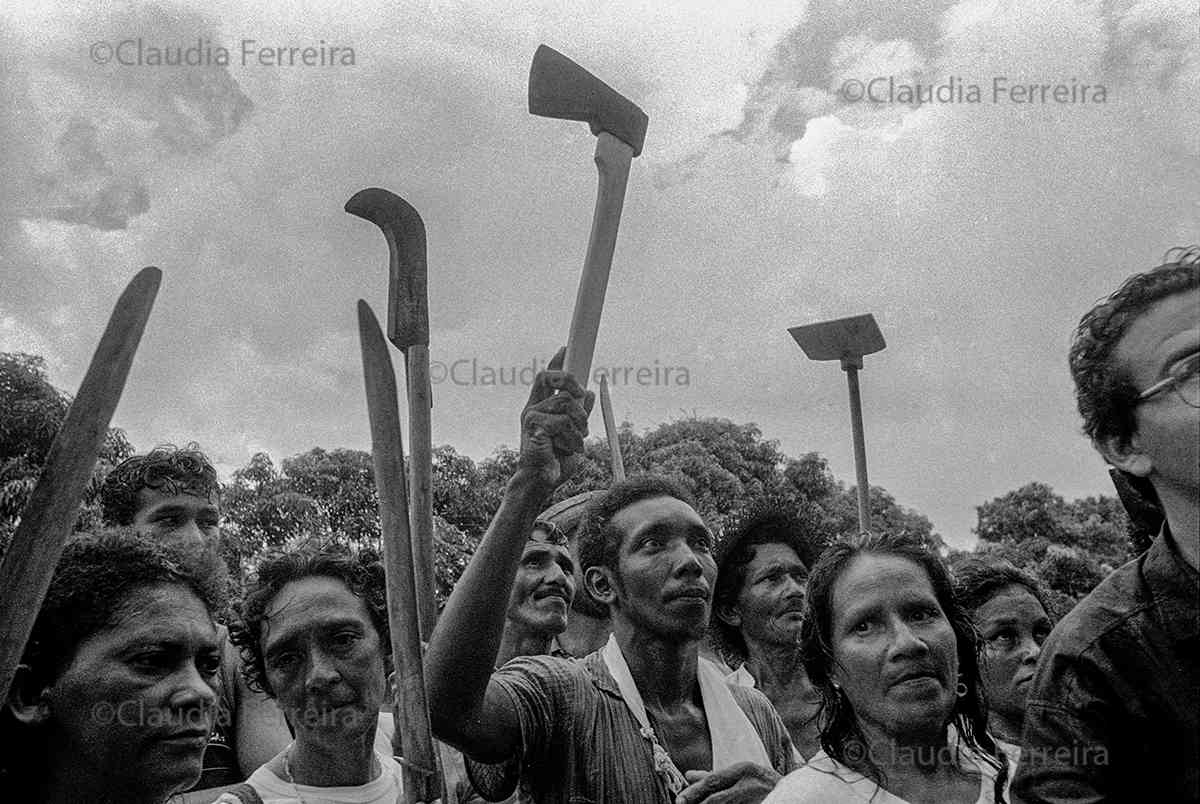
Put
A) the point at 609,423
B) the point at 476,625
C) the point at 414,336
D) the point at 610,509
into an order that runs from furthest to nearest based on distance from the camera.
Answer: the point at 609,423
the point at 610,509
the point at 414,336
the point at 476,625

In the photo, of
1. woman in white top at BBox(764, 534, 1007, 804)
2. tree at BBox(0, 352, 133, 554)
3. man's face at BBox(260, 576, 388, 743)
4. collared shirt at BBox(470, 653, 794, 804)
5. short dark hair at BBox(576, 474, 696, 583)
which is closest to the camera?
woman in white top at BBox(764, 534, 1007, 804)

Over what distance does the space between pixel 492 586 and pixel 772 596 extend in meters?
1.98

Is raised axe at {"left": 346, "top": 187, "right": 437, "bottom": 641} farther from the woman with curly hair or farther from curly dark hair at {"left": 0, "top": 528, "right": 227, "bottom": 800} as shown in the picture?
the woman with curly hair

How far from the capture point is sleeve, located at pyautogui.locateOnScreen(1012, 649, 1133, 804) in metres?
1.78

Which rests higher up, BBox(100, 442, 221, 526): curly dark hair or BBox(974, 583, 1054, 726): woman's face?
BBox(100, 442, 221, 526): curly dark hair

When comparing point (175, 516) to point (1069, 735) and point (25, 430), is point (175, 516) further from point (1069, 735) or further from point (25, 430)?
point (25, 430)

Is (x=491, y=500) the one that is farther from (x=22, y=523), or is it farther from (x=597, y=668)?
(x=22, y=523)

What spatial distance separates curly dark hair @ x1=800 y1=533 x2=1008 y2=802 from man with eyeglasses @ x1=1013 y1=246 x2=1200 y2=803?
90cm

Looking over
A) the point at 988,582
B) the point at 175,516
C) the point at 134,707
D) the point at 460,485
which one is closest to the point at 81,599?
the point at 134,707

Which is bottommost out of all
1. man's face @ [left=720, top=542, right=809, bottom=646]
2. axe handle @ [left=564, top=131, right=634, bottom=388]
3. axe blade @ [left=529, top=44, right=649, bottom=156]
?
man's face @ [left=720, top=542, right=809, bottom=646]

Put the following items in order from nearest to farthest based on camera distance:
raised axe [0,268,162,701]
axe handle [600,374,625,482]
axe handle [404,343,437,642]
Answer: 1. raised axe [0,268,162,701]
2. axe handle [404,343,437,642]
3. axe handle [600,374,625,482]

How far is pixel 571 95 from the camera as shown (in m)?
2.91

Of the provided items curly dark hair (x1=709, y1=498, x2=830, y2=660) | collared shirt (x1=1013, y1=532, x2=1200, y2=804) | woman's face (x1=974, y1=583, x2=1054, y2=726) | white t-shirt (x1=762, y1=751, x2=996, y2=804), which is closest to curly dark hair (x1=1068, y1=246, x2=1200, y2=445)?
collared shirt (x1=1013, y1=532, x2=1200, y2=804)

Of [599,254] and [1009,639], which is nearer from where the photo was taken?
[599,254]
